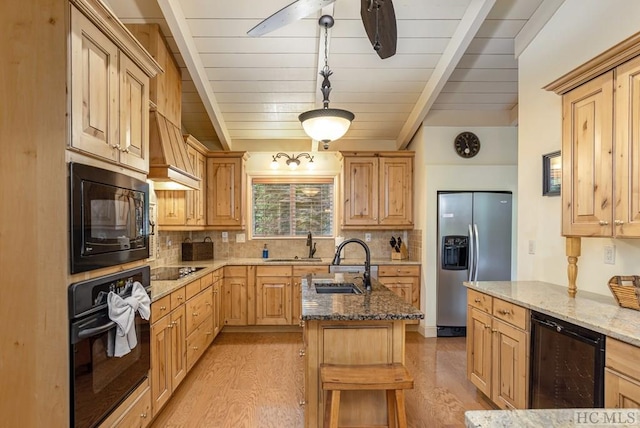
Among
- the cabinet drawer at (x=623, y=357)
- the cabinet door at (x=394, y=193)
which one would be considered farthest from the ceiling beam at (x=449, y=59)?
the cabinet drawer at (x=623, y=357)

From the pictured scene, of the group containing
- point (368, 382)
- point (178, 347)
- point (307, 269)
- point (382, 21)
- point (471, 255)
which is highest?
point (382, 21)

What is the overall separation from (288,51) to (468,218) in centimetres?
274

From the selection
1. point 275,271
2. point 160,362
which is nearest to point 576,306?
point 160,362

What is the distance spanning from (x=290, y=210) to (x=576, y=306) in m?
3.72

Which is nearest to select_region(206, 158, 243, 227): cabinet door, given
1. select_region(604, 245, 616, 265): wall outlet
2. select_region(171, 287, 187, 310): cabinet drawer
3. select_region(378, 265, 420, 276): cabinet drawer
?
select_region(171, 287, 187, 310): cabinet drawer

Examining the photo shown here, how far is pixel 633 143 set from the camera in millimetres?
1772

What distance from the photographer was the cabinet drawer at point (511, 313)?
2.21 m

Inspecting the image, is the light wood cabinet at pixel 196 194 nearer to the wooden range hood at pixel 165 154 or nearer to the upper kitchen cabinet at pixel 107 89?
the wooden range hood at pixel 165 154

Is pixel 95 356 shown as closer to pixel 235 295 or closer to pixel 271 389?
pixel 271 389

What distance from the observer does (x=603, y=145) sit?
1.95m

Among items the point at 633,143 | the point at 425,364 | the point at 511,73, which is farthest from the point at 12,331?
the point at 511,73

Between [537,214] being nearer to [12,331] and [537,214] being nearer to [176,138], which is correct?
[176,138]

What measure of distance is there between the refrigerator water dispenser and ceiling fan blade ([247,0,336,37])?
10.2ft

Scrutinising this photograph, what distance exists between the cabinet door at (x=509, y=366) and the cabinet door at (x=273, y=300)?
2.54 metres
